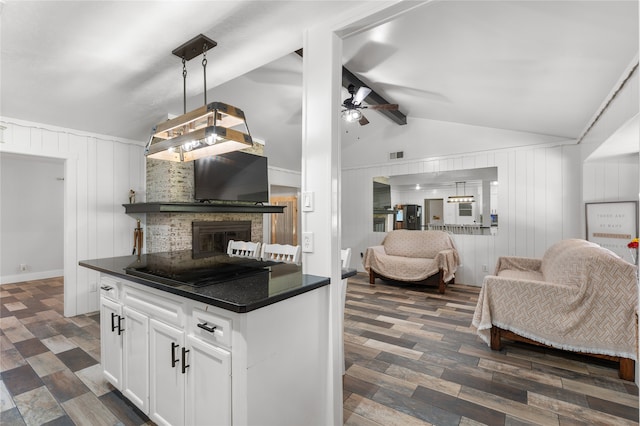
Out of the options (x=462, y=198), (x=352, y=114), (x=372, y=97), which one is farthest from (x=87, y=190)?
(x=462, y=198)

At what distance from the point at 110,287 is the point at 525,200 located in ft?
17.7

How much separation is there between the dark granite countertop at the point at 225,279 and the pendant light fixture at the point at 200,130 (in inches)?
33.8

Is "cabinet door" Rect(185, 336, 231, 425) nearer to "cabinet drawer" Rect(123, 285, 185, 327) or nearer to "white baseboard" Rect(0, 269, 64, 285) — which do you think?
"cabinet drawer" Rect(123, 285, 185, 327)

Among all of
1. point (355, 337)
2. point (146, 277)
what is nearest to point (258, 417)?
point (146, 277)

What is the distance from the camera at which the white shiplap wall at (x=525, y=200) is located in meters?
4.34

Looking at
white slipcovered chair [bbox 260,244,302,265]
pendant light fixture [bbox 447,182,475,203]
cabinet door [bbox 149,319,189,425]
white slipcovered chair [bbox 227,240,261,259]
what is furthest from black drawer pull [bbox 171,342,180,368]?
pendant light fixture [bbox 447,182,475,203]

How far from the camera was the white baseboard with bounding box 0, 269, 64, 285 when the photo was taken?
5312 millimetres

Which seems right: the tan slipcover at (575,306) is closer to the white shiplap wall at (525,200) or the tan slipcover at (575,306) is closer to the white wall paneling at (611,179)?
the white wall paneling at (611,179)

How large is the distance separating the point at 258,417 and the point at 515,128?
16.7 ft

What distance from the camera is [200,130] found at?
194 cm

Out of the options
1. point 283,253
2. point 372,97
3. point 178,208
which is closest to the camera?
point 283,253

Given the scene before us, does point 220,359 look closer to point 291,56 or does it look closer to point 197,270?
point 197,270

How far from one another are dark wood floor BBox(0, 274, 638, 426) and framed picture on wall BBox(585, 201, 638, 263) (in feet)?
5.51

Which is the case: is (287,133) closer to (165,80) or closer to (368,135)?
(368,135)
